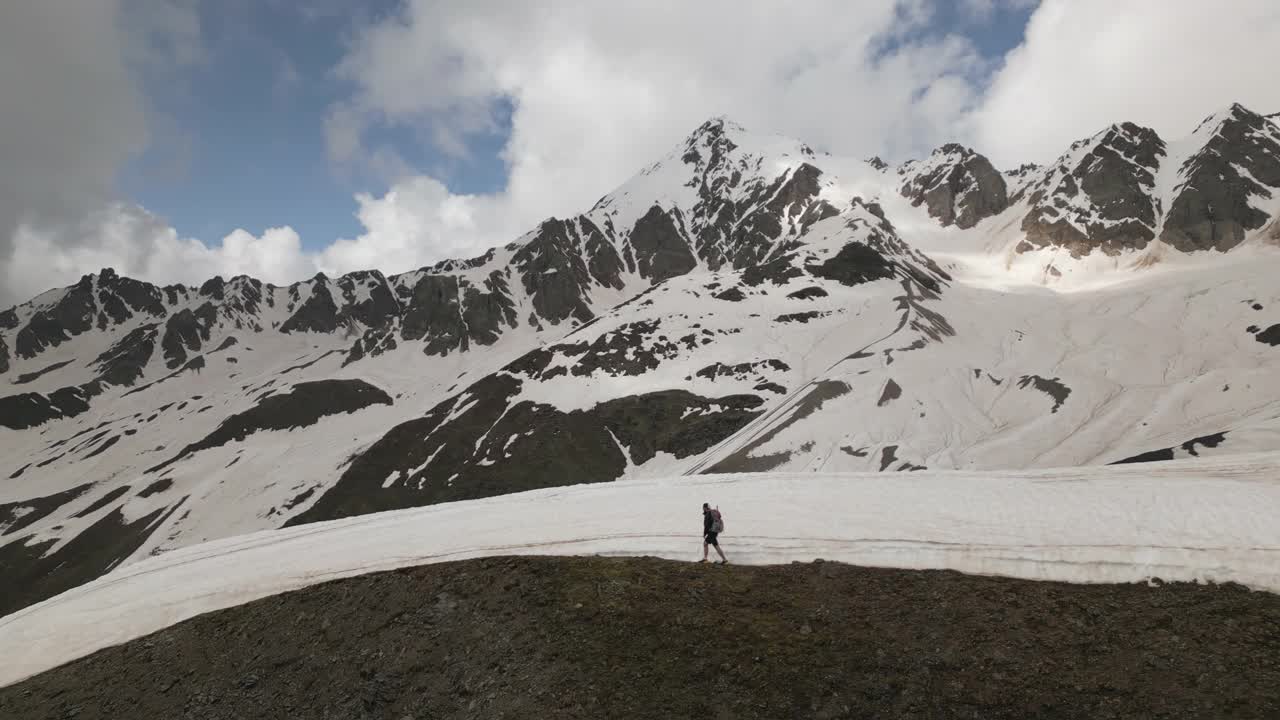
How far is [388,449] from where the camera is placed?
117 metres

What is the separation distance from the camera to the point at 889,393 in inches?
3381

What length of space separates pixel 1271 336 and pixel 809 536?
105 m

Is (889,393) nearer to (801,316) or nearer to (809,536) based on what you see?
(801,316)

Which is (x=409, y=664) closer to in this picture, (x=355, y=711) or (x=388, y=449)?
(x=355, y=711)

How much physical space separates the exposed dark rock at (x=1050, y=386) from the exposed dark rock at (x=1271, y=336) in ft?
87.1

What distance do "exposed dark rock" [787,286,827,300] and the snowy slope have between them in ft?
375

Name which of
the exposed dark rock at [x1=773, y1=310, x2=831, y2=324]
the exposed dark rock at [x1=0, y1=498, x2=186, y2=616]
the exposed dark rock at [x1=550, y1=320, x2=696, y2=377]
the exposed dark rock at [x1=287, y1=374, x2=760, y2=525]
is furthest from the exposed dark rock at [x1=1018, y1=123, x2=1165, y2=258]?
the exposed dark rock at [x1=0, y1=498, x2=186, y2=616]

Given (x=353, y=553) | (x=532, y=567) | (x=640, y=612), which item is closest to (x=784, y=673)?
(x=640, y=612)

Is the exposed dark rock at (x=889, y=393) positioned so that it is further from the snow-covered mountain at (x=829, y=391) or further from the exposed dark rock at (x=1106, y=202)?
the exposed dark rock at (x=1106, y=202)

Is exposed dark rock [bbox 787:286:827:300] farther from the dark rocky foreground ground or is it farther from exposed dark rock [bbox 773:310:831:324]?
the dark rocky foreground ground

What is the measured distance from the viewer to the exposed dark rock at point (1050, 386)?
8288 centimetres

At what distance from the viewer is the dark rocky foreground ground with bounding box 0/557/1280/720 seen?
12.1m

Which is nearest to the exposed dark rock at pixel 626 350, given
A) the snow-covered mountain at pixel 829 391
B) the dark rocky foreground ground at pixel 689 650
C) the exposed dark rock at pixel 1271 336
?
the snow-covered mountain at pixel 829 391

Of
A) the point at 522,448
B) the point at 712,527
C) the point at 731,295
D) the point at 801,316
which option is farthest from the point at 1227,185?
the point at 712,527
